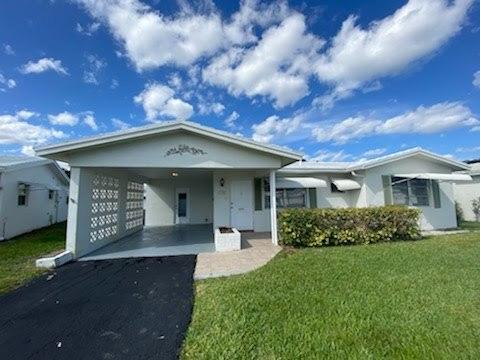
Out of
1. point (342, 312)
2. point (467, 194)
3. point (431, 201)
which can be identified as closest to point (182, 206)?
point (431, 201)

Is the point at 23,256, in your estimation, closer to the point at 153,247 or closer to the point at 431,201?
the point at 153,247

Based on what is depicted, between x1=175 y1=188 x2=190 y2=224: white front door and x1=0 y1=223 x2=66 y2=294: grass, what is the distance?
807cm

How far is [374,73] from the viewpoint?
17281 mm

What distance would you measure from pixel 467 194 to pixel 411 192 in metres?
6.98

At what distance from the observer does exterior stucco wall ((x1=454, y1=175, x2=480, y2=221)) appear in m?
19.2

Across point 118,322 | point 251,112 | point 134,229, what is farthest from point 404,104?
point 118,322

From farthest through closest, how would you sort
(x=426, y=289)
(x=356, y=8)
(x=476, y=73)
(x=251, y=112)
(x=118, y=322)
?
(x=251, y=112), (x=476, y=73), (x=356, y=8), (x=426, y=289), (x=118, y=322)

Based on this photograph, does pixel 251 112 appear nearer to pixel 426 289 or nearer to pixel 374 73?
pixel 374 73

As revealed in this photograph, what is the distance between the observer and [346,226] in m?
11.8

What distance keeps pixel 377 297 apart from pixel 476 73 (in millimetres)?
16729

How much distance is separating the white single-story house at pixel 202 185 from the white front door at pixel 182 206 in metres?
0.08

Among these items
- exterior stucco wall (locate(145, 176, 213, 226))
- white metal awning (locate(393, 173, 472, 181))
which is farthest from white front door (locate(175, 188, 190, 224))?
white metal awning (locate(393, 173, 472, 181))

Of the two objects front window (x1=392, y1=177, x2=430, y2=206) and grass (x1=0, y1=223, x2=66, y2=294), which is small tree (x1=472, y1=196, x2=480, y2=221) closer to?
front window (x1=392, y1=177, x2=430, y2=206)

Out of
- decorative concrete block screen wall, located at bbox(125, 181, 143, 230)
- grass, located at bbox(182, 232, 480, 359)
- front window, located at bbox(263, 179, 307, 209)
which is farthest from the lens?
front window, located at bbox(263, 179, 307, 209)
